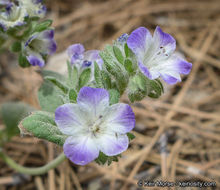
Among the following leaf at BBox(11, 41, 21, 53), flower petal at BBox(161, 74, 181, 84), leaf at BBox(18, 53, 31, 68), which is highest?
flower petal at BBox(161, 74, 181, 84)

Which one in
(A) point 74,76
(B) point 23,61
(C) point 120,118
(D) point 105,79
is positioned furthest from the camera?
(B) point 23,61

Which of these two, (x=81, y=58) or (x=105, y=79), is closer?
(x=105, y=79)

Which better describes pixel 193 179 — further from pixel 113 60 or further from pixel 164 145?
pixel 113 60

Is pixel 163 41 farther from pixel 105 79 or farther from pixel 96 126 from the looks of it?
pixel 96 126

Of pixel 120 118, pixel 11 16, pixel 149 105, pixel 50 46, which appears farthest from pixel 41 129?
pixel 149 105

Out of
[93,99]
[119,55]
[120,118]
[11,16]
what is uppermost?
[11,16]

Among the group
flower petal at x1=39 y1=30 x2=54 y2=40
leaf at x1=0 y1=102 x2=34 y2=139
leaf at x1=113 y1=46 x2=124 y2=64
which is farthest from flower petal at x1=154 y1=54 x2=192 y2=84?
leaf at x1=0 y1=102 x2=34 y2=139

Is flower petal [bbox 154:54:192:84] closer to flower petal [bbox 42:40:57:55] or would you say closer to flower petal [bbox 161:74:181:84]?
flower petal [bbox 161:74:181:84]
